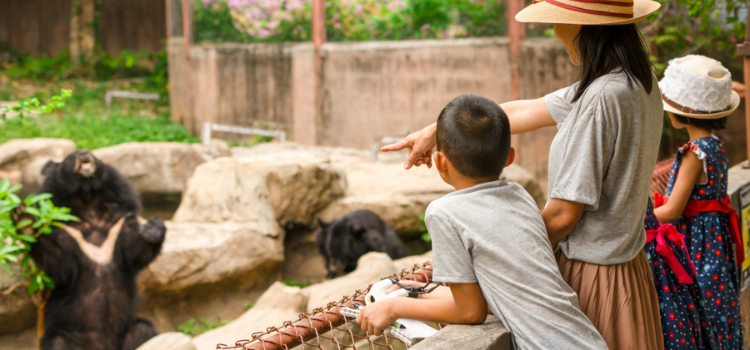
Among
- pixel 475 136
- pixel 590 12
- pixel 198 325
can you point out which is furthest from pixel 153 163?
pixel 590 12

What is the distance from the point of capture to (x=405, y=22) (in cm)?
1063

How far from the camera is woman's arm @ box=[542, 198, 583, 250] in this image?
1.90 m

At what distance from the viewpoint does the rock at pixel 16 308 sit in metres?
5.71

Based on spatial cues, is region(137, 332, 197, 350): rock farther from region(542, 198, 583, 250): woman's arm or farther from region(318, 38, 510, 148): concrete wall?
region(318, 38, 510, 148): concrete wall

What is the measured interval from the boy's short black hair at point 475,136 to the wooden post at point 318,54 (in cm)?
970

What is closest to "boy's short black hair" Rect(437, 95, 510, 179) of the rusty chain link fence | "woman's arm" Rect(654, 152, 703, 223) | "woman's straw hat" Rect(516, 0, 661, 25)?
"woman's straw hat" Rect(516, 0, 661, 25)

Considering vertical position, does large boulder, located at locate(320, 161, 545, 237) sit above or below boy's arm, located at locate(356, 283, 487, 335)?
below

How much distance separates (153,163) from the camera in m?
8.38

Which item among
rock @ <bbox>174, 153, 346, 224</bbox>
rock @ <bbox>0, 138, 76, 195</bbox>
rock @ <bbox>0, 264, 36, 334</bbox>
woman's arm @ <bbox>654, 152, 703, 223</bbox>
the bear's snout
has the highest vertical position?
woman's arm @ <bbox>654, 152, 703, 223</bbox>

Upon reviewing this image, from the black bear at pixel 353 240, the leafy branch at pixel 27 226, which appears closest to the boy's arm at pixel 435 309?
the leafy branch at pixel 27 226

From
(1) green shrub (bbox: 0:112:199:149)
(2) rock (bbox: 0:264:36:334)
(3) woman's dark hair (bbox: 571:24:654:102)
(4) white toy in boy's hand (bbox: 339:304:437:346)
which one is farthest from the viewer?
(1) green shrub (bbox: 0:112:199:149)

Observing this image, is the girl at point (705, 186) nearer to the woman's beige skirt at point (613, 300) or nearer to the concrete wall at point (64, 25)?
the woman's beige skirt at point (613, 300)

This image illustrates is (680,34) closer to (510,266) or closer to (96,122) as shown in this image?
(510,266)

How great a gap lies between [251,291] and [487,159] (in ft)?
19.5
